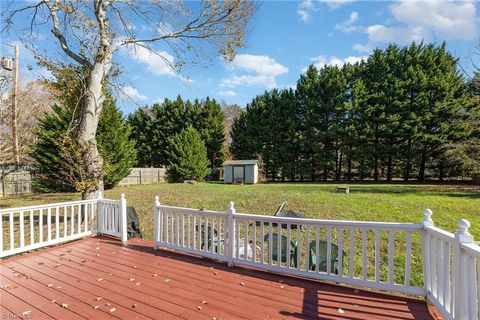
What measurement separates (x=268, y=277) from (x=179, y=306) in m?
1.21

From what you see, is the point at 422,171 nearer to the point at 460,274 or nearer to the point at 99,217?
the point at 460,274

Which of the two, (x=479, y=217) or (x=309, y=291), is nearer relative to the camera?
(x=309, y=291)

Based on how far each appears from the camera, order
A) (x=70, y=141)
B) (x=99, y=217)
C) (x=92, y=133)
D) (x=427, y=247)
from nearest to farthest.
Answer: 1. (x=427, y=247)
2. (x=99, y=217)
3. (x=70, y=141)
4. (x=92, y=133)

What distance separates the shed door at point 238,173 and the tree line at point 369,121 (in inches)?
175

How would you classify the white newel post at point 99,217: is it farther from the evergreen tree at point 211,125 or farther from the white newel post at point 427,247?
the evergreen tree at point 211,125

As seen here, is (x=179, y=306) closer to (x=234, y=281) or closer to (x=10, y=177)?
(x=234, y=281)

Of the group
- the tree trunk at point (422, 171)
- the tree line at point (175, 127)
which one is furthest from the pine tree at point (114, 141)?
the tree trunk at point (422, 171)

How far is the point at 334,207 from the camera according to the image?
7.88m

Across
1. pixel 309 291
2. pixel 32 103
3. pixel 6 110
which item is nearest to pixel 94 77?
pixel 309 291

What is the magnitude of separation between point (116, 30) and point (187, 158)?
42.2 feet

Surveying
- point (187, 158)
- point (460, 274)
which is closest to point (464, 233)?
point (460, 274)

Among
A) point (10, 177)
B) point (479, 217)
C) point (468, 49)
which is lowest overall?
point (479, 217)

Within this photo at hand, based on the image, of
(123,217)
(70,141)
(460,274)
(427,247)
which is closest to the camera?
(460,274)

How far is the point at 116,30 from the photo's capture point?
738 cm
